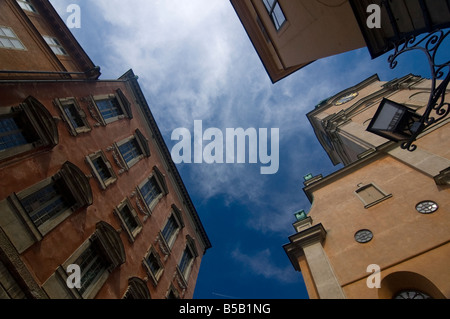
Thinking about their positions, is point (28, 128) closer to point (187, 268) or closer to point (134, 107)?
point (134, 107)

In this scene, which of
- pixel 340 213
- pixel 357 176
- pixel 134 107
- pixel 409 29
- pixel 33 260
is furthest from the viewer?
pixel 134 107

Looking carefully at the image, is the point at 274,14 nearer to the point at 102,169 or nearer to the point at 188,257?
the point at 102,169

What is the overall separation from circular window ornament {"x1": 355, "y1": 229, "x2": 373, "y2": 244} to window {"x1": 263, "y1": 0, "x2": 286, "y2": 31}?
411 inches

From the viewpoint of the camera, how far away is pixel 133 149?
57.7 feet

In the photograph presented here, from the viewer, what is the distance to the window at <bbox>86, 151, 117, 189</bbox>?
12.3 meters

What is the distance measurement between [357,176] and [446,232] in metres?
6.90

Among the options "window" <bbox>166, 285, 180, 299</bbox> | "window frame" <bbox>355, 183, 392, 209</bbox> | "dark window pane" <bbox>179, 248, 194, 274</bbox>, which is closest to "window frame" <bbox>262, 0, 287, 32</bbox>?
"window frame" <bbox>355, 183, 392, 209</bbox>

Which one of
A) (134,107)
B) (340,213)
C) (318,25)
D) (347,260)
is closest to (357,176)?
(340,213)

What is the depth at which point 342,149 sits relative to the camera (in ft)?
86.9

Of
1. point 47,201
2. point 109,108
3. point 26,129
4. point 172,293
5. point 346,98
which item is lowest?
point 172,293

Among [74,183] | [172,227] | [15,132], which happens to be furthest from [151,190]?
[15,132]

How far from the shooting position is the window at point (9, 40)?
37.7 feet

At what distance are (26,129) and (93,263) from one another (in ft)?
19.2

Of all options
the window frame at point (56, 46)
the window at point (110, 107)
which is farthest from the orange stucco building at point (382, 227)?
the window frame at point (56, 46)
